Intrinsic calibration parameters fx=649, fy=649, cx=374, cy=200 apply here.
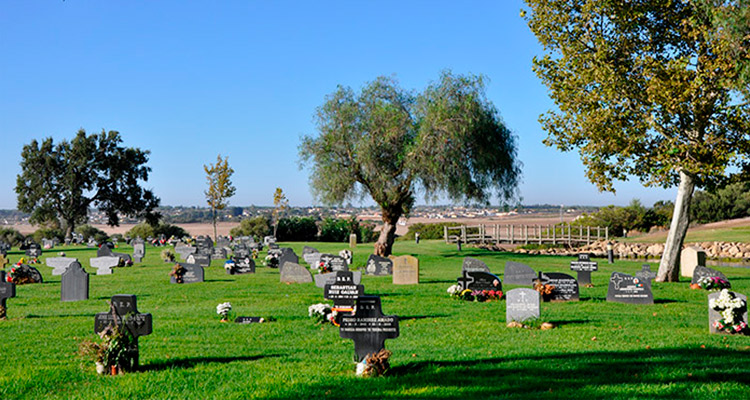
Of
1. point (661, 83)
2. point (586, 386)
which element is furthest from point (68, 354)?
point (661, 83)

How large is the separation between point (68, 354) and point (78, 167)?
2317 inches

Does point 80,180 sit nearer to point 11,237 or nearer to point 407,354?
point 11,237

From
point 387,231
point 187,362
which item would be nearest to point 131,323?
point 187,362

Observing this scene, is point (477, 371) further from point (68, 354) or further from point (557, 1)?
point (557, 1)

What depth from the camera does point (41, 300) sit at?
17.2 metres

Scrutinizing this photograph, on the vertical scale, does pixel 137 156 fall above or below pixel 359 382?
above

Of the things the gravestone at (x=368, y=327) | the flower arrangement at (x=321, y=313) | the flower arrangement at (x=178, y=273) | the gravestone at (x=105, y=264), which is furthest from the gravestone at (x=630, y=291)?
the gravestone at (x=105, y=264)

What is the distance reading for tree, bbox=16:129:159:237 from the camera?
2450 inches

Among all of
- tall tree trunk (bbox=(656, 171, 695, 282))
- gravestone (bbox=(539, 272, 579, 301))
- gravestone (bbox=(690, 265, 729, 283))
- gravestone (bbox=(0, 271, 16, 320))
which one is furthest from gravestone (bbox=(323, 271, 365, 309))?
tall tree trunk (bbox=(656, 171, 695, 282))

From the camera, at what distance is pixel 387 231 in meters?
34.2

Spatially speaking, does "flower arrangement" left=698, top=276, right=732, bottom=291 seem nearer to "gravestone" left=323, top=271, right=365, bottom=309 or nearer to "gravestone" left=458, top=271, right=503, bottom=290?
"gravestone" left=458, top=271, right=503, bottom=290

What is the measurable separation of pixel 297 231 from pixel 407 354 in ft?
155

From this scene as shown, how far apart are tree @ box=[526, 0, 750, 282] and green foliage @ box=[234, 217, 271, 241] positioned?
40.1 m

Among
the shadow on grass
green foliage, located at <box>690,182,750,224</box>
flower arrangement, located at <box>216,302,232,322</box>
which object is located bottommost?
the shadow on grass
